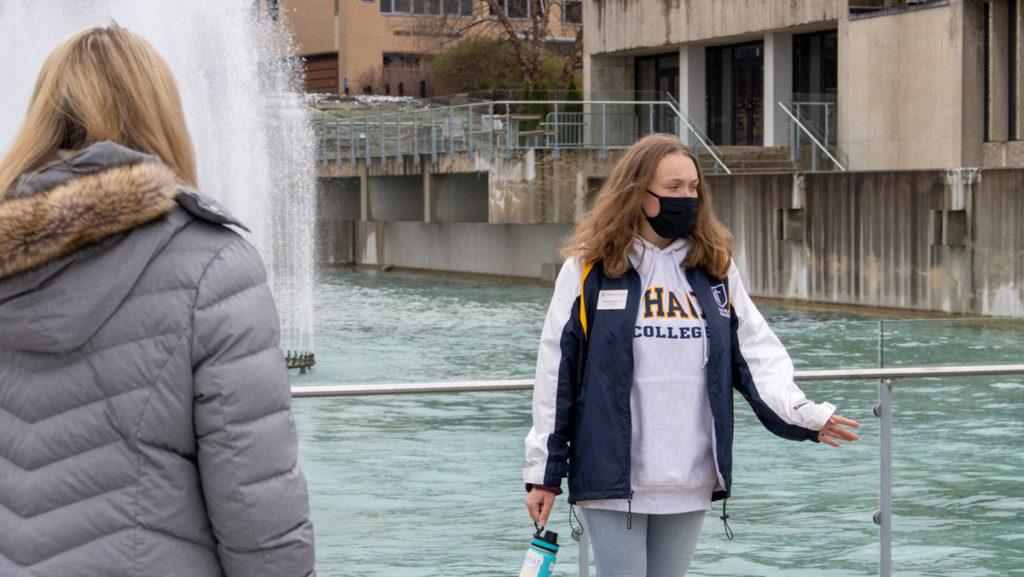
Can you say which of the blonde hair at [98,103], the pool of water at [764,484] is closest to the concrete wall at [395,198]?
the pool of water at [764,484]

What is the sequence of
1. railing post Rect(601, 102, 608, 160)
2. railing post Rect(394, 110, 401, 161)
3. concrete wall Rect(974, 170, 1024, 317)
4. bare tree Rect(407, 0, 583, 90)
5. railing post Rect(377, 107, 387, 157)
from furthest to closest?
bare tree Rect(407, 0, 583, 90) < railing post Rect(377, 107, 387, 157) < railing post Rect(394, 110, 401, 161) < railing post Rect(601, 102, 608, 160) < concrete wall Rect(974, 170, 1024, 317)

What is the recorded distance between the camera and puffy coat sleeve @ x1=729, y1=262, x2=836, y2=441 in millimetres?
4258

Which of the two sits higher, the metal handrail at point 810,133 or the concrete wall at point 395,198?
the metal handrail at point 810,133

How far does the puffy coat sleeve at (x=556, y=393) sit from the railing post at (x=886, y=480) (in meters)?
2.07

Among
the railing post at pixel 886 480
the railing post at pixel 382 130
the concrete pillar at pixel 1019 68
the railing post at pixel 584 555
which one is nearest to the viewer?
the railing post at pixel 584 555

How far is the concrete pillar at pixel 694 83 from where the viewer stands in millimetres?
47000

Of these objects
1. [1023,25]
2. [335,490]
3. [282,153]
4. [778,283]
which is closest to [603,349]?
[335,490]

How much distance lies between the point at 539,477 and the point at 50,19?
21403 millimetres

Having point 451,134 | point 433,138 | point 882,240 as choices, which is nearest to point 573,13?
point 433,138

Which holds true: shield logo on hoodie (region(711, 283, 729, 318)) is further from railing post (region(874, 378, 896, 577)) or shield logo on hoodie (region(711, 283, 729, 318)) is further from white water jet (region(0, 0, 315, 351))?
white water jet (region(0, 0, 315, 351))

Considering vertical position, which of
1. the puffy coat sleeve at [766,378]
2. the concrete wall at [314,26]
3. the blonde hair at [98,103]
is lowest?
the puffy coat sleeve at [766,378]

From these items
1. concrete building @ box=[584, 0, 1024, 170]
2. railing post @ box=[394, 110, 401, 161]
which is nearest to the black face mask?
concrete building @ box=[584, 0, 1024, 170]

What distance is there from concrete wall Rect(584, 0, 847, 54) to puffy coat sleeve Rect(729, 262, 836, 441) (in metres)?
35.9

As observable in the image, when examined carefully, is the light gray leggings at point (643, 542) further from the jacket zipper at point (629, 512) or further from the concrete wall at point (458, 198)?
the concrete wall at point (458, 198)
